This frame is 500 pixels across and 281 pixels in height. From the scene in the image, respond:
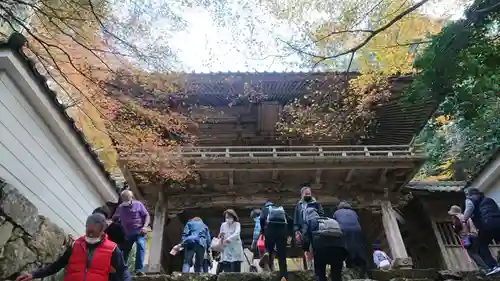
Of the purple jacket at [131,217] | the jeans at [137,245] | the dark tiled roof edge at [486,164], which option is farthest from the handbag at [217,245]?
the dark tiled roof edge at [486,164]

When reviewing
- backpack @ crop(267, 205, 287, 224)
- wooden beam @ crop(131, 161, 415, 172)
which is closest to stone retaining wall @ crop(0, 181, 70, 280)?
backpack @ crop(267, 205, 287, 224)

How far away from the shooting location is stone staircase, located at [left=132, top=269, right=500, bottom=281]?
15.5 ft

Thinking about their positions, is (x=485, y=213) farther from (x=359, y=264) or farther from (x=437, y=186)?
(x=437, y=186)

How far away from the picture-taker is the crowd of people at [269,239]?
144 inches

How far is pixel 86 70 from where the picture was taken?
5.98 m

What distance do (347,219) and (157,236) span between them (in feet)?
22.5

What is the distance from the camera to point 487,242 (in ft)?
20.5

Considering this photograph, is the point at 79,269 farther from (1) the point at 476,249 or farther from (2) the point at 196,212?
(2) the point at 196,212

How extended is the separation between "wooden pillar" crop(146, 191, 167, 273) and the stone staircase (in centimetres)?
527

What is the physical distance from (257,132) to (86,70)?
7702 mm

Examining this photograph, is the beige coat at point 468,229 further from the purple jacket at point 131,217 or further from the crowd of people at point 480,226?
the purple jacket at point 131,217

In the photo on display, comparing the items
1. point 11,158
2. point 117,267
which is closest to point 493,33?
point 117,267

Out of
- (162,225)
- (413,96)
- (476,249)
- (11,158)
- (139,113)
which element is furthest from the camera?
(162,225)

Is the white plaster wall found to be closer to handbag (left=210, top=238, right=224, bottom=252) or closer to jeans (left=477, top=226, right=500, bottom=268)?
handbag (left=210, top=238, right=224, bottom=252)
